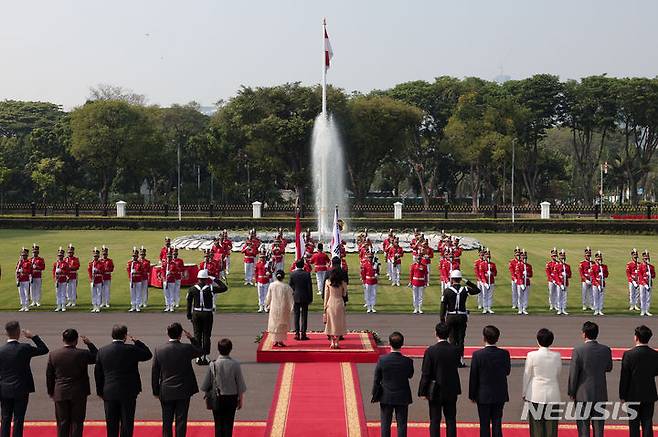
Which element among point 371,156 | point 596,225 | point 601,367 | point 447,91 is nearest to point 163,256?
point 601,367

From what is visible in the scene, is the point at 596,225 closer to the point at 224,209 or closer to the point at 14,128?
the point at 224,209

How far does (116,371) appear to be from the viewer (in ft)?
31.3

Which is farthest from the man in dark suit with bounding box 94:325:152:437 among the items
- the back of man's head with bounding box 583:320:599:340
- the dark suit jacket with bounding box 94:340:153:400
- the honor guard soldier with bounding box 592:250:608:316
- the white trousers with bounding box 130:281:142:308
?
the honor guard soldier with bounding box 592:250:608:316

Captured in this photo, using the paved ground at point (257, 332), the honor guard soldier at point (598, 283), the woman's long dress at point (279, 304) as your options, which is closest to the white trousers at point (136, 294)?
the paved ground at point (257, 332)

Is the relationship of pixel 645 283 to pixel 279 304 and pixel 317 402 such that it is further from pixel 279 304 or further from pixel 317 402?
pixel 317 402

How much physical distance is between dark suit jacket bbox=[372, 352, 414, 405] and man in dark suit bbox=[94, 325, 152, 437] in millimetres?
3113

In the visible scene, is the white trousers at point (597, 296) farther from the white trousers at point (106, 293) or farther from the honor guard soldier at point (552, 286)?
the white trousers at point (106, 293)

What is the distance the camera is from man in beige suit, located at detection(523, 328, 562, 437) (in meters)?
9.35

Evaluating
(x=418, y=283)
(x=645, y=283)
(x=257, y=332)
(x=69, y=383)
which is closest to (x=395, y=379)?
(x=69, y=383)

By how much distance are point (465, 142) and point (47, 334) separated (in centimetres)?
6059

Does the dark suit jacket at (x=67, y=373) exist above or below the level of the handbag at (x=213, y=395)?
above

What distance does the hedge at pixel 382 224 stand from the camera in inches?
2057

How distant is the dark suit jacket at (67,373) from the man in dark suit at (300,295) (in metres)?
6.98

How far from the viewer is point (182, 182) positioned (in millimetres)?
87312
